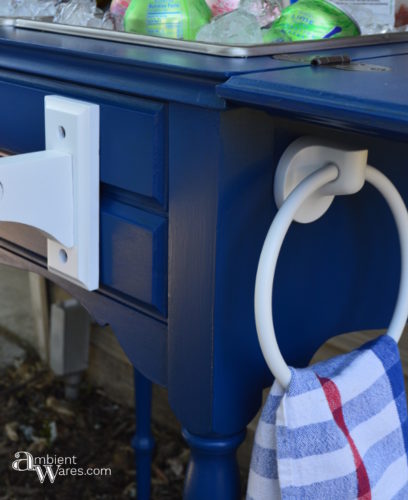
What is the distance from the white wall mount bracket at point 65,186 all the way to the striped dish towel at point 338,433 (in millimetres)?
239

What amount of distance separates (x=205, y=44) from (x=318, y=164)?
140 millimetres

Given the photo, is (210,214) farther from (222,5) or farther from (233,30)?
(222,5)

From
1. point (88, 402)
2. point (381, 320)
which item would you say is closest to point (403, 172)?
point (381, 320)

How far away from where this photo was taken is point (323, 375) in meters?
0.67

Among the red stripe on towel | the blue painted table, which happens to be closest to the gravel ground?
the blue painted table

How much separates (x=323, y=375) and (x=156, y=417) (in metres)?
1.26

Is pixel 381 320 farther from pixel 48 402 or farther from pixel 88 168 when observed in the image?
pixel 48 402

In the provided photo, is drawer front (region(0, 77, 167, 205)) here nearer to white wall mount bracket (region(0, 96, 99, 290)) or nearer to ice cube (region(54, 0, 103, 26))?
white wall mount bracket (region(0, 96, 99, 290))

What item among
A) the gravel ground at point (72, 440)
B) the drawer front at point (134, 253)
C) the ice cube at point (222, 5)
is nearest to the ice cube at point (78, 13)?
the ice cube at point (222, 5)

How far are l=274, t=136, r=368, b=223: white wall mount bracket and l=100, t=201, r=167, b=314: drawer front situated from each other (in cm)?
11

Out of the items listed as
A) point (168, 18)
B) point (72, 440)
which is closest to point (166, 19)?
point (168, 18)

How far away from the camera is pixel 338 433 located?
25.3 inches

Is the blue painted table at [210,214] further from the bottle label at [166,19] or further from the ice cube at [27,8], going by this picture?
the ice cube at [27,8]

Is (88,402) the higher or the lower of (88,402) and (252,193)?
the lower
